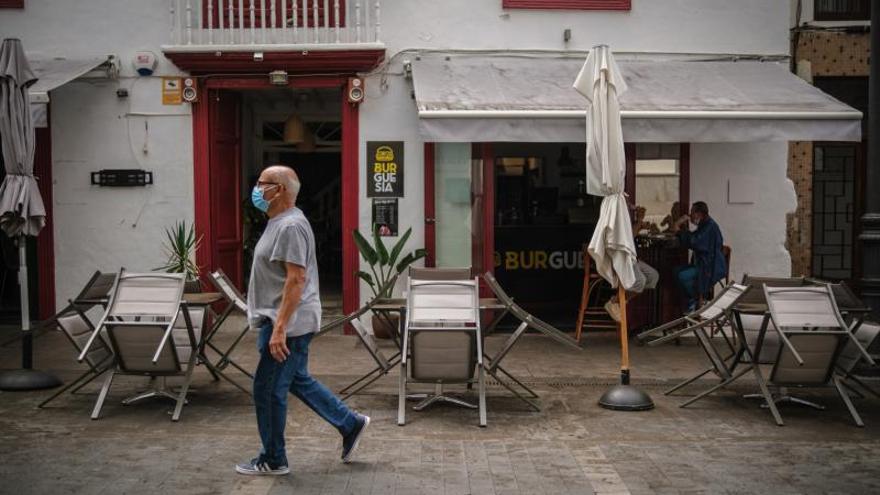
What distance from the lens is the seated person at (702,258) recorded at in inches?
417

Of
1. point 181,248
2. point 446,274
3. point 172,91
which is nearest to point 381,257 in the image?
point 181,248

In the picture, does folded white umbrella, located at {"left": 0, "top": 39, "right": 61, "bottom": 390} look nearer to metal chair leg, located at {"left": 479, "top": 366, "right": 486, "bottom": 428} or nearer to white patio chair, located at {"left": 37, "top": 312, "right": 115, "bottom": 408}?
white patio chair, located at {"left": 37, "top": 312, "right": 115, "bottom": 408}

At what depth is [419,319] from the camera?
718 centimetres

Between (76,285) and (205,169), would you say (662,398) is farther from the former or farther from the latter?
(76,285)

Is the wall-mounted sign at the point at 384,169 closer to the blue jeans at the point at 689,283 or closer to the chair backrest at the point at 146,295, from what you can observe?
the blue jeans at the point at 689,283

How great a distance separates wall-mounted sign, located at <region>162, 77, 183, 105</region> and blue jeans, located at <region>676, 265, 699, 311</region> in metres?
6.13

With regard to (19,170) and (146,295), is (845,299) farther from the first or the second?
(19,170)

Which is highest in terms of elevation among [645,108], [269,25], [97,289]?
[269,25]

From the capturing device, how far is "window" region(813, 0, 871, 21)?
1223 centimetres

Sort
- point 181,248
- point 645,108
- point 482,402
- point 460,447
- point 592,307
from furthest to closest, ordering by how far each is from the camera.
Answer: point 592,307 < point 181,248 < point 645,108 < point 482,402 < point 460,447

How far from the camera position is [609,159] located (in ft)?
24.8

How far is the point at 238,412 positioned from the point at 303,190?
38.2 ft

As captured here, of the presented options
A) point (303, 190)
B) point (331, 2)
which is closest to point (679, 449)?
point (331, 2)

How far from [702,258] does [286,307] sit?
6.49 m
